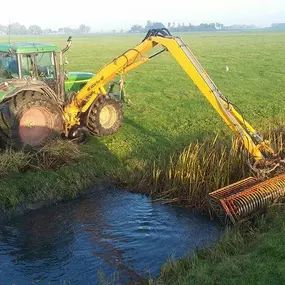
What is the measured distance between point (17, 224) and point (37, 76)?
439 cm

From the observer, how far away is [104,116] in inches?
509

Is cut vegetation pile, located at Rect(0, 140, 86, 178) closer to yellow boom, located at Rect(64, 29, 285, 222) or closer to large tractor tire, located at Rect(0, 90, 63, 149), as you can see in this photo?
large tractor tire, located at Rect(0, 90, 63, 149)

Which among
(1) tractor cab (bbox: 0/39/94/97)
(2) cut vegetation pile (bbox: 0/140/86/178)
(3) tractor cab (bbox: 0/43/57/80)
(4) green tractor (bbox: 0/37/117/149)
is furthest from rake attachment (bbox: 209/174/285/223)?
(3) tractor cab (bbox: 0/43/57/80)

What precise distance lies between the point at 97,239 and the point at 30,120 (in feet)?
12.4

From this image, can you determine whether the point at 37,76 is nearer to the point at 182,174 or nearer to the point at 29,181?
the point at 29,181

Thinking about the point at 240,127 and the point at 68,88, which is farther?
the point at 68,88

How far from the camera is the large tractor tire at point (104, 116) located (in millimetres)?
12414

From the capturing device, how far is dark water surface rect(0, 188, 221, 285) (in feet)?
23.8

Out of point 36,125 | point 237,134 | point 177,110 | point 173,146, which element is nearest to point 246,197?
point 237,134

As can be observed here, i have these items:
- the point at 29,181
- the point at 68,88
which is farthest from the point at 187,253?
the point at 68,88

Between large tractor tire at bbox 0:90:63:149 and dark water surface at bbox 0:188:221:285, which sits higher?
large tractor tire at bbox 0:90:63:149

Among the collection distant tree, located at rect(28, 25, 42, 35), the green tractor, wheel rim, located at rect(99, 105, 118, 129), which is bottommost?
wheel rim, located at rect(99, 105, 118, 129)

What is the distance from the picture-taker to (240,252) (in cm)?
704

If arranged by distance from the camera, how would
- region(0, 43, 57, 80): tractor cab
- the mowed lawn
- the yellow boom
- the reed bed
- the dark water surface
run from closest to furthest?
the dark water surface
the yellow boom
the reed bed
region(0, 43, 57, 80): tractor cab
the mowed lawn
